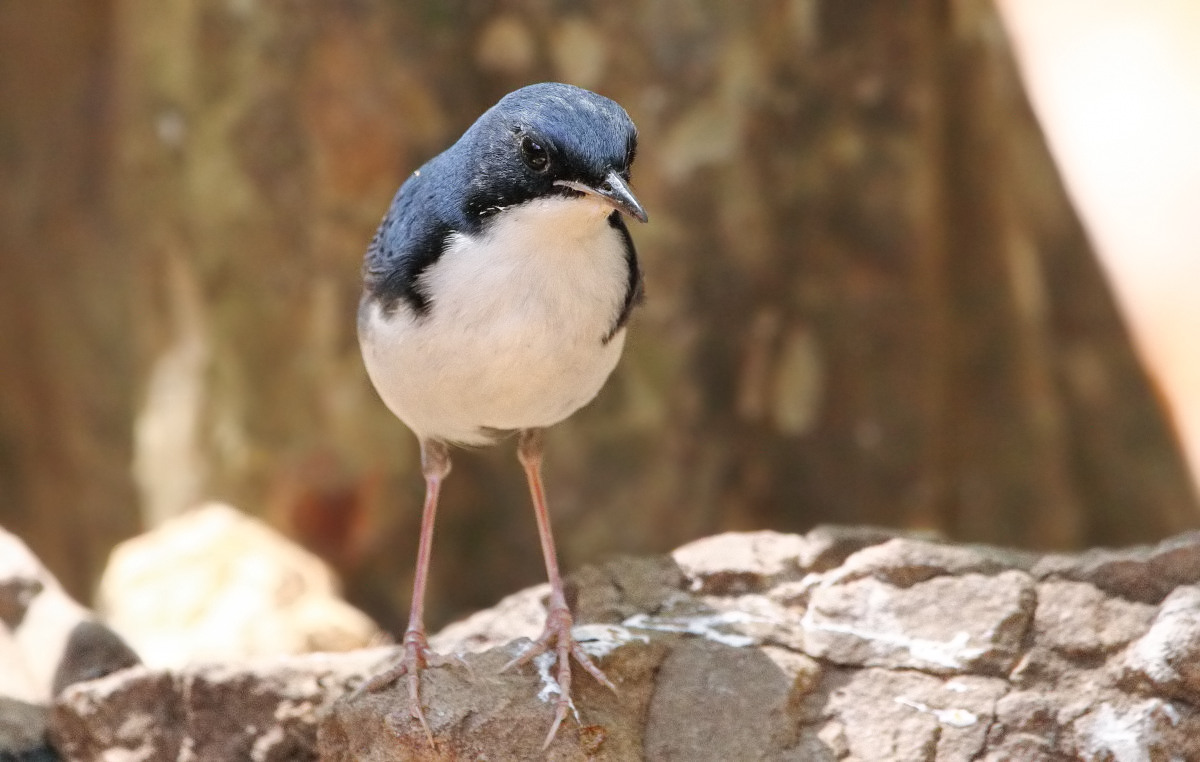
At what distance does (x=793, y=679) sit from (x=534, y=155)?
6.05ft

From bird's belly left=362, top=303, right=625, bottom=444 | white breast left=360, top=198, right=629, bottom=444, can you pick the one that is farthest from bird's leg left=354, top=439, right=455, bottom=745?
white breast left=360, top=198, right=629, bottom=444

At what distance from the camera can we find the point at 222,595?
6895 mm

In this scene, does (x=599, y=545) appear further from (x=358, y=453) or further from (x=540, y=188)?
(x=540, y=188)

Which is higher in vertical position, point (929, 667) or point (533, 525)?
point (533, 525)

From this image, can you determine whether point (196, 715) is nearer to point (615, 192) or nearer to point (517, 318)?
point (517, 318)

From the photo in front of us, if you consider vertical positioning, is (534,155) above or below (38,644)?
above

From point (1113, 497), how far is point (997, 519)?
2.60 ft

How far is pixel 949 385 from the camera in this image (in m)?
7.99

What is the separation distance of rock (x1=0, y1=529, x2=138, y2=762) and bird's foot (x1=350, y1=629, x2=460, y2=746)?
134 cm

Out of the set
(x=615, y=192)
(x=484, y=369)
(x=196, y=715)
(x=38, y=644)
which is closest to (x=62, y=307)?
(x=38, y=644)

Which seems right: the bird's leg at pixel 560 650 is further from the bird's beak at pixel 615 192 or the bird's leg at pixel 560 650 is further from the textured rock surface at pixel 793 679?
the bird's beak at pixel 615 192

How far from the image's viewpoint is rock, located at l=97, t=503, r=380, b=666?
6.48 meters

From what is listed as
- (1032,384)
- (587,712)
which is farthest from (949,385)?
(587,712)

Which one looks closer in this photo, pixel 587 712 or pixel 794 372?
pixel 587 712
